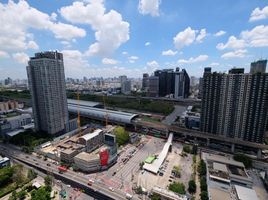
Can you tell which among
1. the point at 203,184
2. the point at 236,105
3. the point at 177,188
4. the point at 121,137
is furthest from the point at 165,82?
the point at 177,188

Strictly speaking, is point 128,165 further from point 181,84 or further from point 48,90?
point 181,84

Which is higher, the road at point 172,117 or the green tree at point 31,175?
the road at point 172,117

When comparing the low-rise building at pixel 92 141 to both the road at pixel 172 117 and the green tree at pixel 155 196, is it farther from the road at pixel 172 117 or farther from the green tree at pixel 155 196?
the road at pixel 172 117

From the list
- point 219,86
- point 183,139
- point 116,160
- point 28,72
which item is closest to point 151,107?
point 183,139

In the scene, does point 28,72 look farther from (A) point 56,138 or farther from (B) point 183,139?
(B) point 183,139

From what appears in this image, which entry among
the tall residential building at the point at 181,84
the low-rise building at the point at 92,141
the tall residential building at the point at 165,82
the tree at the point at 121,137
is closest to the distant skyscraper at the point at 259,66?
the tall residential building at the point at 181,84
